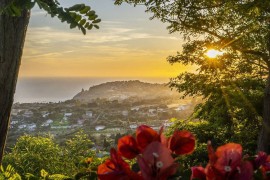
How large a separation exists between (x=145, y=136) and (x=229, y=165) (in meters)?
0.26

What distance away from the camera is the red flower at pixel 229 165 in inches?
38.1

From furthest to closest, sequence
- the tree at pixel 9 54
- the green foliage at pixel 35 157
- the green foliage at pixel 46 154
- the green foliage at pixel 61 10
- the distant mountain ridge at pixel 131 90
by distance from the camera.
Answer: the distant mountain ridge at pixel 131 90, the green foliage at pixel 35 157, the green foliage at pixel 46 154, the tree at pixel 9 54, the green foliage at pixel 61 10

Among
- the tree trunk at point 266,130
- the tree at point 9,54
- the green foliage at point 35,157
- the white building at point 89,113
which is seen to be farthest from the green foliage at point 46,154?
the white building at point 89,113

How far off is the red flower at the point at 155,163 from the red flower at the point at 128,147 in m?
0.16

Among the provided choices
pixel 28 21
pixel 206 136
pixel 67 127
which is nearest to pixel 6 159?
pixel 206 136

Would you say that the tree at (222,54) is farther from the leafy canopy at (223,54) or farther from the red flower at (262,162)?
the red flower at (262,162)

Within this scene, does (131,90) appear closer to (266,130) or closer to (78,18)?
(266,130)

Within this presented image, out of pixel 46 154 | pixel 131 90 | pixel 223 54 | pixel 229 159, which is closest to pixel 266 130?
pixel 223 54

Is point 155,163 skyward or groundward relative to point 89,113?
skyward

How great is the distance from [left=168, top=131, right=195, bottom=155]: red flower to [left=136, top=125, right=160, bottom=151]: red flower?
0.18ft

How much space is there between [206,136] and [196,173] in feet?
38.7

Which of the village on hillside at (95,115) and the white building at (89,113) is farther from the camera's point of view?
the white building at (89,113)

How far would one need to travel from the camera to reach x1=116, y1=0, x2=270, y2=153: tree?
10370 mm

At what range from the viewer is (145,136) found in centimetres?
112
